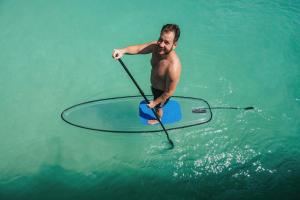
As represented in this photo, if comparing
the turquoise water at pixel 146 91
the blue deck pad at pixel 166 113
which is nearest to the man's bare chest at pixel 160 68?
the blue deck pad at pixel 166 113

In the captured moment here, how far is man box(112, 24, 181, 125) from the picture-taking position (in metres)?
2.36

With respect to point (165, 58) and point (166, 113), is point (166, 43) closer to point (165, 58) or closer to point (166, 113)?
point (165, 58)

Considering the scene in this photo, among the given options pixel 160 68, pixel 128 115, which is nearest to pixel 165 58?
pixel 160 68

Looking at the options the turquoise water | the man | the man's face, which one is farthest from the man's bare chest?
the turquoise water

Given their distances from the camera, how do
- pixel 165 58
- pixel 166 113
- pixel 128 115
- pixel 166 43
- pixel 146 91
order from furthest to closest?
pixel 146 91, pixel 128 115, pixel 166 113, pixel 165 58, pixel 166 43

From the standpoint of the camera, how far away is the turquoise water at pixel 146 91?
3221 mm

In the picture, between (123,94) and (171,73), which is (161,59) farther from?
(123,94)

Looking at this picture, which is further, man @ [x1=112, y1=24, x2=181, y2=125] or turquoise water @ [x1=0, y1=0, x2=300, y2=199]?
turquoise water @ [x1=0, y1=0, x2=300, y2=199]

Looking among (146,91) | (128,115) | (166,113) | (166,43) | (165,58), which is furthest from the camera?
(146,91)

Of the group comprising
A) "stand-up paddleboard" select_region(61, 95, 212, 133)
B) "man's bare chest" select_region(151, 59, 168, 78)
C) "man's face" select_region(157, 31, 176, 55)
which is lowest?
"stand-up paddleboard" select_region(61, 95, 212, 133)

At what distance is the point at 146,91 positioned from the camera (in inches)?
157

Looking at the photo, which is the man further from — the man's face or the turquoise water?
the turquoise water

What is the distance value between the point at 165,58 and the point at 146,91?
1467mm

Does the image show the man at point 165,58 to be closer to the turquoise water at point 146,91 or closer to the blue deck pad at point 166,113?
the blue deck pad at point 166,113
